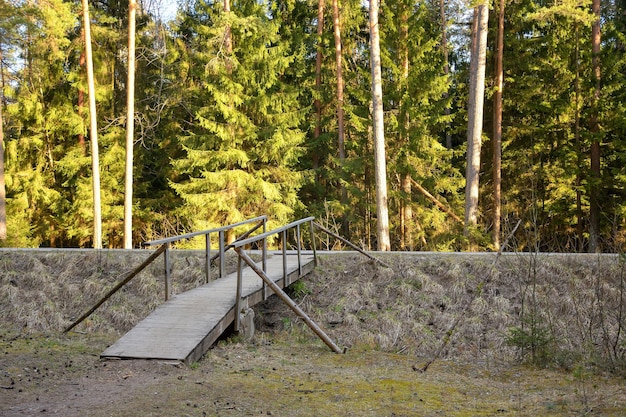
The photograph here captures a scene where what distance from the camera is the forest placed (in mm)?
19125

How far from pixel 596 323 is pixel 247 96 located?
47.9 ft

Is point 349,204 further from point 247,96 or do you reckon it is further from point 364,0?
point 364,0

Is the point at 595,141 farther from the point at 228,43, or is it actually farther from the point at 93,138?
the point at 93,138

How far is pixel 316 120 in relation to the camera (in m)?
24.3

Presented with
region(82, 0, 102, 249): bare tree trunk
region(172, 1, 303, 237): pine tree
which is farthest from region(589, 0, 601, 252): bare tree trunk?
region(82, 0, 102, 249): bare tree trunk

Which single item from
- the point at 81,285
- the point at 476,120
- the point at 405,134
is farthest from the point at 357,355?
the point at 405,134

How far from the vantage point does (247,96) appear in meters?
21.1

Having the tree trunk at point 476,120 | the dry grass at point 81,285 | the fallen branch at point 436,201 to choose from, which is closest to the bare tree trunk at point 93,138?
the dry grass at point 81,285

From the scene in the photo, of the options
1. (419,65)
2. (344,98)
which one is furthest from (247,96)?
(419,65)

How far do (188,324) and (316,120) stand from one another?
58.3ft

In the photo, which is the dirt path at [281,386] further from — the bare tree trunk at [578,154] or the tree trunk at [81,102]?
the tree trunk at [81,102]

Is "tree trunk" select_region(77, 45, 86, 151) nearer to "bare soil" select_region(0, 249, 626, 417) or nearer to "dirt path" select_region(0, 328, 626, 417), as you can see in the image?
"bare soil" select_region(0, 249, 626, 417)

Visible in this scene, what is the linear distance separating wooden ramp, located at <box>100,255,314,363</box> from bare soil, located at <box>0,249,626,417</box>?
0.67 feet

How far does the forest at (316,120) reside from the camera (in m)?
19.1
